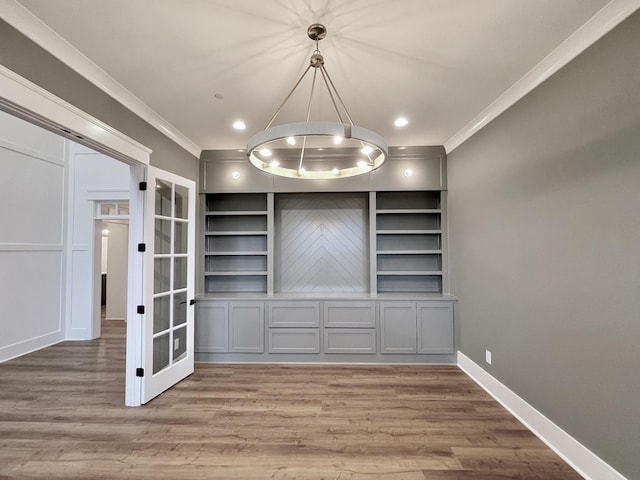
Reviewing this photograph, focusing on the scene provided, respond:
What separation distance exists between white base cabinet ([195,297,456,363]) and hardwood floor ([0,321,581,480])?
29 centimetres

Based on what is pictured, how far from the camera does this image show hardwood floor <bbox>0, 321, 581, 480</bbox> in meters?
1.99

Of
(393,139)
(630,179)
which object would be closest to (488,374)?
(630,179)

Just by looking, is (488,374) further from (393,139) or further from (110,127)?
(110,127)

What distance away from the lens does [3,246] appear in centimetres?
408

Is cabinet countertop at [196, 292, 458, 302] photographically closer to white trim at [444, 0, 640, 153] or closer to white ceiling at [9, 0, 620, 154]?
white trim at [444, 0, 640, 153]

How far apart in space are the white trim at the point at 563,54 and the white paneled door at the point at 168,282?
3.36 metres

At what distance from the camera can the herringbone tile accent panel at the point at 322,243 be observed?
4.38m

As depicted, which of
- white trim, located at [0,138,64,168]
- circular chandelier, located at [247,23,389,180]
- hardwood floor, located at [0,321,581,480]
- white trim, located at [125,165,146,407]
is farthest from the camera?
white trim, located at [0,138,64,168]

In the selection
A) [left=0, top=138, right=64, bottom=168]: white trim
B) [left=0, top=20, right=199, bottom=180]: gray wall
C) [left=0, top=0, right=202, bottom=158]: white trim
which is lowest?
[left=0, top=20, right=199, bottom=180]: gray wall

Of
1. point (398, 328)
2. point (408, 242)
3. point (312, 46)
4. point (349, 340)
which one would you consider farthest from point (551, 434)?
point (312, 46)

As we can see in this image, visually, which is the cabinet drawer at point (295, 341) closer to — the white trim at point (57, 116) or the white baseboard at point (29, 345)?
the white trim at point (57, 116)

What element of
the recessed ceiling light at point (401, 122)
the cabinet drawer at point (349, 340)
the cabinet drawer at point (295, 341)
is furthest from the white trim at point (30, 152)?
the recessed ceiling light at point (401, 122)

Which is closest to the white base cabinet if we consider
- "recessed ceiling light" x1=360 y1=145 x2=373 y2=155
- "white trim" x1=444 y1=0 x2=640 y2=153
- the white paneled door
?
the white paneled door

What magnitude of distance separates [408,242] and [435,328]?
1231 millimetres
